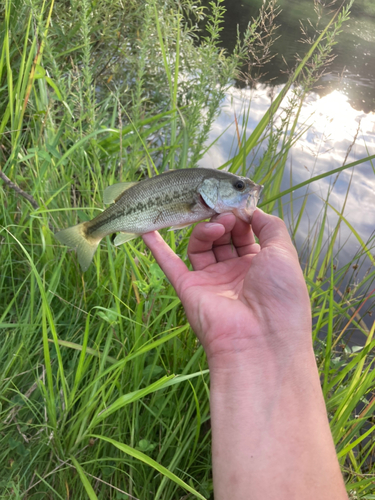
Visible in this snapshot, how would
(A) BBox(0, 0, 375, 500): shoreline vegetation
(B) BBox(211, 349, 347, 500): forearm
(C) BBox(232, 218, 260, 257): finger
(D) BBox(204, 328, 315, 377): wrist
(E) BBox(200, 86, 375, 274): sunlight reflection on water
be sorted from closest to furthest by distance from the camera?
(B) BBox(211, 349, 347, 500): forearm < (D) BBox(204, 328, 315, 377): wrist < (A) BBox(0, 0, 375, 500): shoreline vegetation < (C) BBox(232, 218, 260, 257): finger < (E) BBox(200, 86, 375, 274): sunlight reflection on water

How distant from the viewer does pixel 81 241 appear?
92.0 inches

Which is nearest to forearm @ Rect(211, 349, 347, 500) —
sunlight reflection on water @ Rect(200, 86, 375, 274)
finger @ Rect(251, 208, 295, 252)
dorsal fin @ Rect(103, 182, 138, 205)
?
finger @ Rect(251, 208, 295, 252)

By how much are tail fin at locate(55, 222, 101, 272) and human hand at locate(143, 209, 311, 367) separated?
0.40 m

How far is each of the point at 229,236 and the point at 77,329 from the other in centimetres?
136

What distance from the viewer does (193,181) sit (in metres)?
2.15

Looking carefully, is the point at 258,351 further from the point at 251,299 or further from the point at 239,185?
the point at 239,185

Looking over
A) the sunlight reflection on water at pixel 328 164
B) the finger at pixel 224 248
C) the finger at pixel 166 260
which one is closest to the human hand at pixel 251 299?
the finger at pixel 166 260

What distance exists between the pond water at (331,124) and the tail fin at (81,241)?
168 cm

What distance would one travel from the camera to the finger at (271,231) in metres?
2.04

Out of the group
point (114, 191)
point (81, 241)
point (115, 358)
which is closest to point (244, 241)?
point (114, 191)

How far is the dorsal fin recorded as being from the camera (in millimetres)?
2267

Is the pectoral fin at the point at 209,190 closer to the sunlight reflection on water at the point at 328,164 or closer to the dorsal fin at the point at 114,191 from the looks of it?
the dorsal fin at the point at 114,191

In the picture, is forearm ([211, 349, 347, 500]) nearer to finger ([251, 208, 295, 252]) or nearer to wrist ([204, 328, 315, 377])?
wrist ([204, 328, 315, 377])

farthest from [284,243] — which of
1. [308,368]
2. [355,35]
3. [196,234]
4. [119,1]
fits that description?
[355,35]
